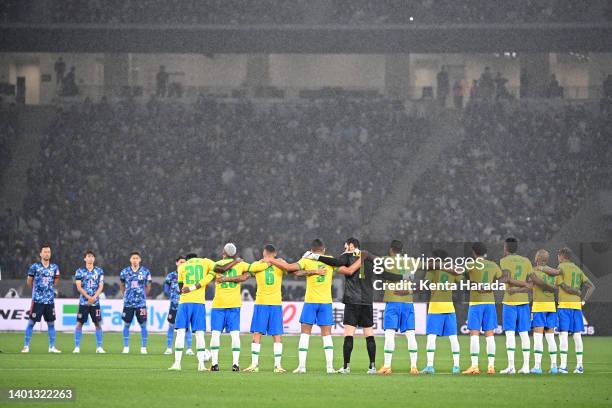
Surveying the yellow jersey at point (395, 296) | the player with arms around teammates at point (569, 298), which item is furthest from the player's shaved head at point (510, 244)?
the yellow jersey at point (395, 296)

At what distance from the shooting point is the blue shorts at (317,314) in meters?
20.5

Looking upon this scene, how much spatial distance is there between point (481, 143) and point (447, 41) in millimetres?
4948

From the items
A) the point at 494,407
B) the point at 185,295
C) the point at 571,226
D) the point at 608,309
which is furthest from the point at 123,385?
the point at 571,226

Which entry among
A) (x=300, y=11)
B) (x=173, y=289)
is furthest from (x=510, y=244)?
(x=300, y=11)

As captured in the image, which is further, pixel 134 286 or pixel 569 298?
pixel 134 286

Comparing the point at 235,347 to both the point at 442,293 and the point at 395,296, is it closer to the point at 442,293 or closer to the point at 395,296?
the point at 395,296

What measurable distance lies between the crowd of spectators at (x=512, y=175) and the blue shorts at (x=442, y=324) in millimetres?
23992

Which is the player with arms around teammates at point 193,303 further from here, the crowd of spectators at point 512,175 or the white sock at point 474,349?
the crowd of spectators at point 512,175

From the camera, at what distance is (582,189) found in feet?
155

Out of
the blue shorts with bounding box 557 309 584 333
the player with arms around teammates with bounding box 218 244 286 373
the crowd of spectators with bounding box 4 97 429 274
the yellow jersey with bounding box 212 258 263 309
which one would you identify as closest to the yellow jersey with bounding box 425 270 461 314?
the blue shorts with bounding box 557 309 584 333

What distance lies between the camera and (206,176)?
4931 centimetres

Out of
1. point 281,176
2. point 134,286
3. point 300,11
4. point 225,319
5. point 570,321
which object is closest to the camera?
point 225,319

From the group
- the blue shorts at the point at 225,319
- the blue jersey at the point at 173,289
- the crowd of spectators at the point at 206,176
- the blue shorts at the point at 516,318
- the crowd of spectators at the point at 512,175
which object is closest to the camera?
the blue shorts at the point at 225,319

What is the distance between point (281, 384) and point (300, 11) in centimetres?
3621
